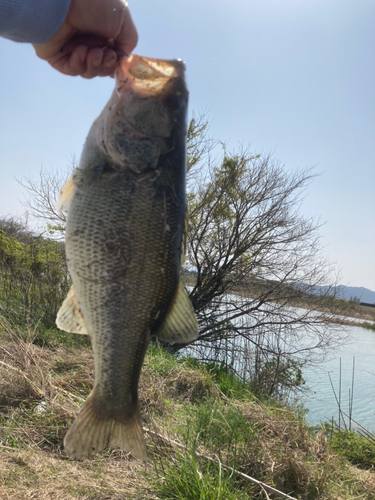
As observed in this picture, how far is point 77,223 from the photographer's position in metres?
1.68

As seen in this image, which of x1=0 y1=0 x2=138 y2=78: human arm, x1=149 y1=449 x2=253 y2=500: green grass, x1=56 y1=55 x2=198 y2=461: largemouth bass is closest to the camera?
x1=56 y1=55 x2=198 y2=461: largemouth bass

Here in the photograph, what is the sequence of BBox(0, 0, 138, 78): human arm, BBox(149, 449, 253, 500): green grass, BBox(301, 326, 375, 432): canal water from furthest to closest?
BBox(301, 326, 375, 432): canal water
BBox(149, 449, 253, 500): green grass
BBox(0, 0, 138, 78): human arm

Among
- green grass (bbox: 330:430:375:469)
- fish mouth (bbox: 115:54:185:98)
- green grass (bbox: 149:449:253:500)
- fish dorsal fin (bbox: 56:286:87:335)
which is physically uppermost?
fish mouth (bbox: 115:54:185:98)

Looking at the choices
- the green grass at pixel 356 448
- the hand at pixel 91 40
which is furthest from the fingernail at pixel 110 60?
the green grass at pixel 356 448

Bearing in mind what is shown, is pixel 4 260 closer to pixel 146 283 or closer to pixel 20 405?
pixel 20 405

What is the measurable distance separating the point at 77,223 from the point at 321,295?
11.4 m

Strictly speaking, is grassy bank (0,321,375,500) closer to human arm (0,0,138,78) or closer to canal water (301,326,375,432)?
human arm (0,0,138,78)

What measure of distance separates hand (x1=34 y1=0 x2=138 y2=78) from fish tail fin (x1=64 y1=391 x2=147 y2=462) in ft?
5.63

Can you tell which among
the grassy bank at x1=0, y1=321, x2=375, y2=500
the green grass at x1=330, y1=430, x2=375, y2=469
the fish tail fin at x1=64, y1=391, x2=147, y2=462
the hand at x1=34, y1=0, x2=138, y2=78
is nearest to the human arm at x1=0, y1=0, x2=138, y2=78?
the hand at x1=34, y1=0, x2=138, y2=78

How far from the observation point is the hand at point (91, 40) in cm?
181

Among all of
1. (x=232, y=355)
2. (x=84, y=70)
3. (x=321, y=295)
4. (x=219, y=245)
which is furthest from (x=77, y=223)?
(x=321, y=295)

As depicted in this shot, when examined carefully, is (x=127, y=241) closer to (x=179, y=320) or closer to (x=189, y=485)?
(x=179, y=320)

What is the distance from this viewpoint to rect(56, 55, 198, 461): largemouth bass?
167 centimetres

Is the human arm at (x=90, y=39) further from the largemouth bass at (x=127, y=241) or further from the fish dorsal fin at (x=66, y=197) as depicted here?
the fish dorsal fin at (x=66, y=197)
